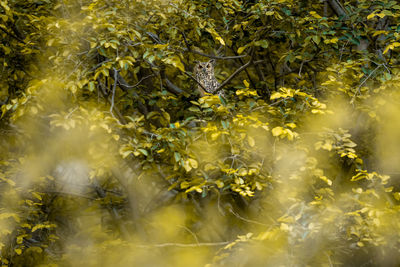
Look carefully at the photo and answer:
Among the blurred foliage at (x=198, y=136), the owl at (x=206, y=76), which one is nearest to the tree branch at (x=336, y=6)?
the blurred foliage at (x=198, y=136)

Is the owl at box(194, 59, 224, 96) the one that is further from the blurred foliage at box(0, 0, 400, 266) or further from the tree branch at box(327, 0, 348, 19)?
the tree branch at box(327, 0, 348, 19)

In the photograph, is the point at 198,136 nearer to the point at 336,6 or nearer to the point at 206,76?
the point at 206,76

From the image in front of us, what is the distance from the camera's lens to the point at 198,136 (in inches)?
113

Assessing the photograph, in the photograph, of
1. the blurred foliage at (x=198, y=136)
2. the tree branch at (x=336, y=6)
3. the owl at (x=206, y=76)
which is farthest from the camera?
the tree branch at (x=336, y=6)

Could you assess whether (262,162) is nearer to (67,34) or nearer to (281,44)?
(281,44)

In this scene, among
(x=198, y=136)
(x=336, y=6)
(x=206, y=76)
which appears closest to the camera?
(x=198, y=136)

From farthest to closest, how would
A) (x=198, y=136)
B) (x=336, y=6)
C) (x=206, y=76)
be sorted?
(x=336, y=6), (x=206, y=76), (x=198, y=136)

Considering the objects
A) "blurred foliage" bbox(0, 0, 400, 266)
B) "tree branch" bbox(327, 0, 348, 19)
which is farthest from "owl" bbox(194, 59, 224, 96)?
"tree branch" bbox(327, 0, 348, 19)

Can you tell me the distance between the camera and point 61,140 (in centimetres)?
345

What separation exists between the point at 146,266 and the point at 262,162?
1.54 meters

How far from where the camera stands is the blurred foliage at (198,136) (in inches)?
108

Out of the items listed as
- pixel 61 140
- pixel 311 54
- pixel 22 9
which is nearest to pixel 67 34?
pixel 22 9

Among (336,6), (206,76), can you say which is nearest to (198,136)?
(206,76)

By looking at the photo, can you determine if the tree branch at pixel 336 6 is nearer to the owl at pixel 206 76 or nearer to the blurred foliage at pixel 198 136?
the blurred foliage at pixel 198 136
